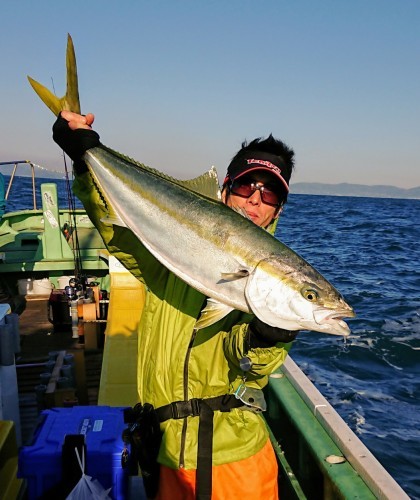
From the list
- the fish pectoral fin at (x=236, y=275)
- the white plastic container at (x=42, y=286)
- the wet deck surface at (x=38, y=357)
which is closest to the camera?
the fish pectoral fin at (x=236, y=275)

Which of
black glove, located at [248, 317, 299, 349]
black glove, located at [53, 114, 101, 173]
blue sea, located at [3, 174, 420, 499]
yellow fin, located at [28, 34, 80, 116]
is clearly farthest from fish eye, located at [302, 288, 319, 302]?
blue sea, located at [3, 174, 420, 499]

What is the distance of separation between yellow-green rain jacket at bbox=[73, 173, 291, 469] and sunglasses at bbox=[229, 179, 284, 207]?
2.36 ft

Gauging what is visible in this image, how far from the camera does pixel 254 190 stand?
2918 mm

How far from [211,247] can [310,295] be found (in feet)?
1.97

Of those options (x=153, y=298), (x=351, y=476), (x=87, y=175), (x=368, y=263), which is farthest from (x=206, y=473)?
(x=368, y=263)

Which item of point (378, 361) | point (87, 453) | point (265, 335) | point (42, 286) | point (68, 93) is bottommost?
point (378, 361)

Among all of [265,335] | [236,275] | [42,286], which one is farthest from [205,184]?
[42,286]

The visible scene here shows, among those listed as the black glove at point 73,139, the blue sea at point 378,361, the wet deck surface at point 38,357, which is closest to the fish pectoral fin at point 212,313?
the black glove at point 73,139

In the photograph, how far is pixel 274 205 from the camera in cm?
296

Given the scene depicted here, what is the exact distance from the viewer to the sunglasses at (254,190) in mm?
2898

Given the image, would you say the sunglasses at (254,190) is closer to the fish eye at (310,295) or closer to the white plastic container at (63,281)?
the fish eye at (310,295)

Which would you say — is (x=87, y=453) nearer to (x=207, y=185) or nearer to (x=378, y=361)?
(x=207, y=185)

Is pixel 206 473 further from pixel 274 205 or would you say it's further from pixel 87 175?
pixel 87 175

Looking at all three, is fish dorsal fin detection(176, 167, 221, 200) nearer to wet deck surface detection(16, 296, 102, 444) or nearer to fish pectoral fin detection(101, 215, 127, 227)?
fish pectoral fin detection(101, 215, 127, 227)
